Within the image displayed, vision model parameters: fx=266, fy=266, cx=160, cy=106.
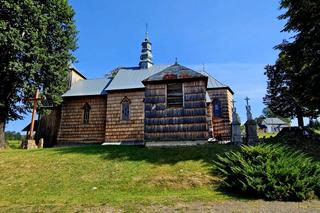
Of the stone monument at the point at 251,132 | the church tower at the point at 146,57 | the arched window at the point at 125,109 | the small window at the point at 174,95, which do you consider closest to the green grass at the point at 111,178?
the stone monument at the point at 251,132

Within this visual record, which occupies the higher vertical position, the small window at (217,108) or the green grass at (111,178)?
the small window at (217,108)

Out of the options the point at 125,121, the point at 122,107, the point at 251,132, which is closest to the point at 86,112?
the point at 122,107

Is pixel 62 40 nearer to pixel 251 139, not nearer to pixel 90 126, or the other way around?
pixel 90 126

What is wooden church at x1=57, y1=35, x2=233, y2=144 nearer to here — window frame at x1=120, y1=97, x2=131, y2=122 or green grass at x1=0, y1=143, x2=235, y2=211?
window frame at x1=120, y1=97, x2=131, y2=122

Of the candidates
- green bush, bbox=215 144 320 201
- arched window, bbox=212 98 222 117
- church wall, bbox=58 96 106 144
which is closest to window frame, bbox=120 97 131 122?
church wall, bbox=58 96 106 144

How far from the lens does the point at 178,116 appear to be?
1661cm

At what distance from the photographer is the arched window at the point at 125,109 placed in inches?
918

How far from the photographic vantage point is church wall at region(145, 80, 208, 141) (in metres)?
16.2

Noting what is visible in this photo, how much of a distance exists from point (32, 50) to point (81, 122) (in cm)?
767

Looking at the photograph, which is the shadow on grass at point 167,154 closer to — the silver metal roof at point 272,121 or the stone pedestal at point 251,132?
the stone pedestal at point 251,132

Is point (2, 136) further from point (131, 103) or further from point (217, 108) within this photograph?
point (217, 108)

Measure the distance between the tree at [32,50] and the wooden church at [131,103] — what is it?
2807mm

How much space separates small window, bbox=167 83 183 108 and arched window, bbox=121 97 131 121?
23.1ft

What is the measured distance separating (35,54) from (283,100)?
25.4 m
